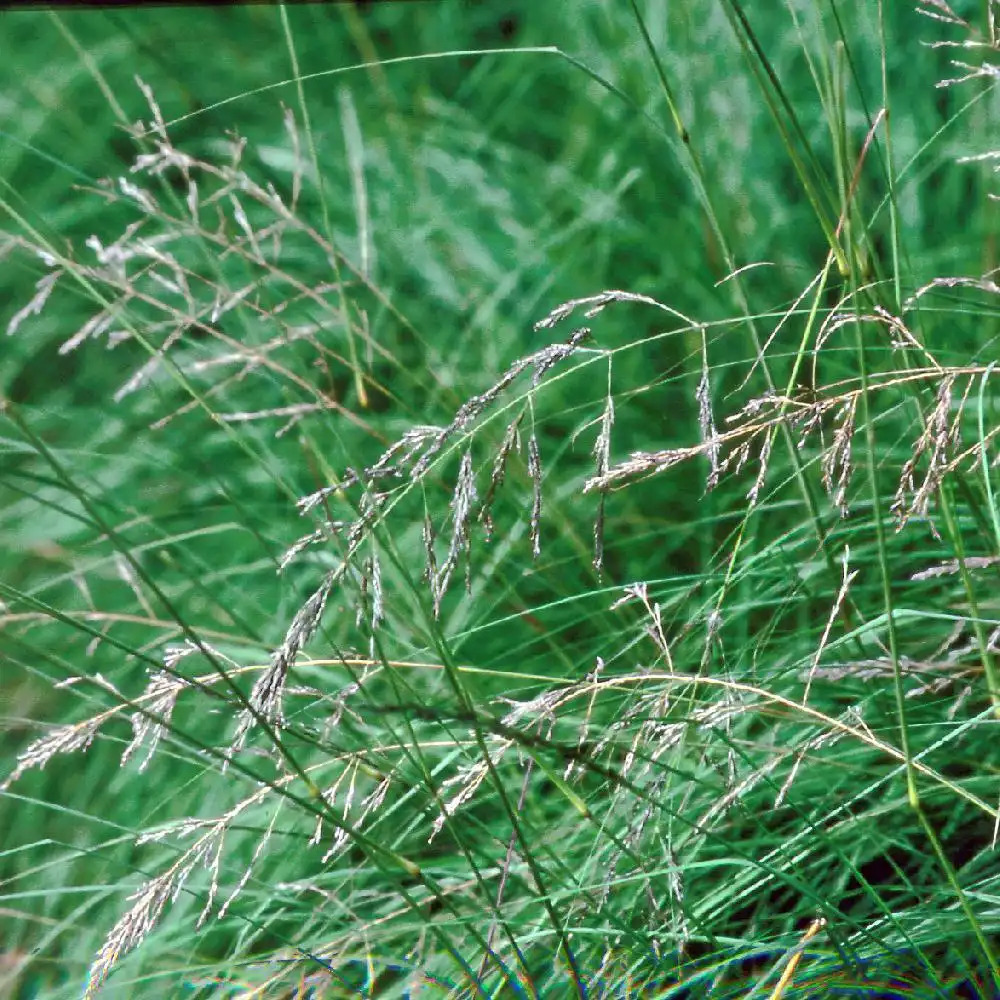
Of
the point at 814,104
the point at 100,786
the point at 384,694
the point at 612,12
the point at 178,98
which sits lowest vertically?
the point at 100,786

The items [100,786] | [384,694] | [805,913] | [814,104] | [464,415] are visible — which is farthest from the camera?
[814,104]

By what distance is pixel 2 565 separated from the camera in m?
2.53

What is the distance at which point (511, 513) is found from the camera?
2043 mm

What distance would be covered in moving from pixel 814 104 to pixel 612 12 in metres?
0.55

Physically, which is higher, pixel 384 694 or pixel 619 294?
pixel 619 294

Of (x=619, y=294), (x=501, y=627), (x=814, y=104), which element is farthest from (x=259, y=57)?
(x=619, y=294)

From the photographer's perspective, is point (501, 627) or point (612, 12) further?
point (612, 12)

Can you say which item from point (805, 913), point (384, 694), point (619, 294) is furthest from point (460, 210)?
point (805, 913)

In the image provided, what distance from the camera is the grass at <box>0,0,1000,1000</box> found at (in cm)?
115

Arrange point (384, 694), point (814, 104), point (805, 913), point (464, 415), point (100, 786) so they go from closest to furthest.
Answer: point (464, 415)
point (805, 913)
point (384, 694)
point (100, 786)
point (814, 104)

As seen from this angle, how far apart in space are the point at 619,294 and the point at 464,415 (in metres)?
0.22

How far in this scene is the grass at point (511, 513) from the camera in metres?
1.15

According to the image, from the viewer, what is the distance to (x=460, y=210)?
2562 millimetres

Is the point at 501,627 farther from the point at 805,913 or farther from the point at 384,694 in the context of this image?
the point at 805,913
